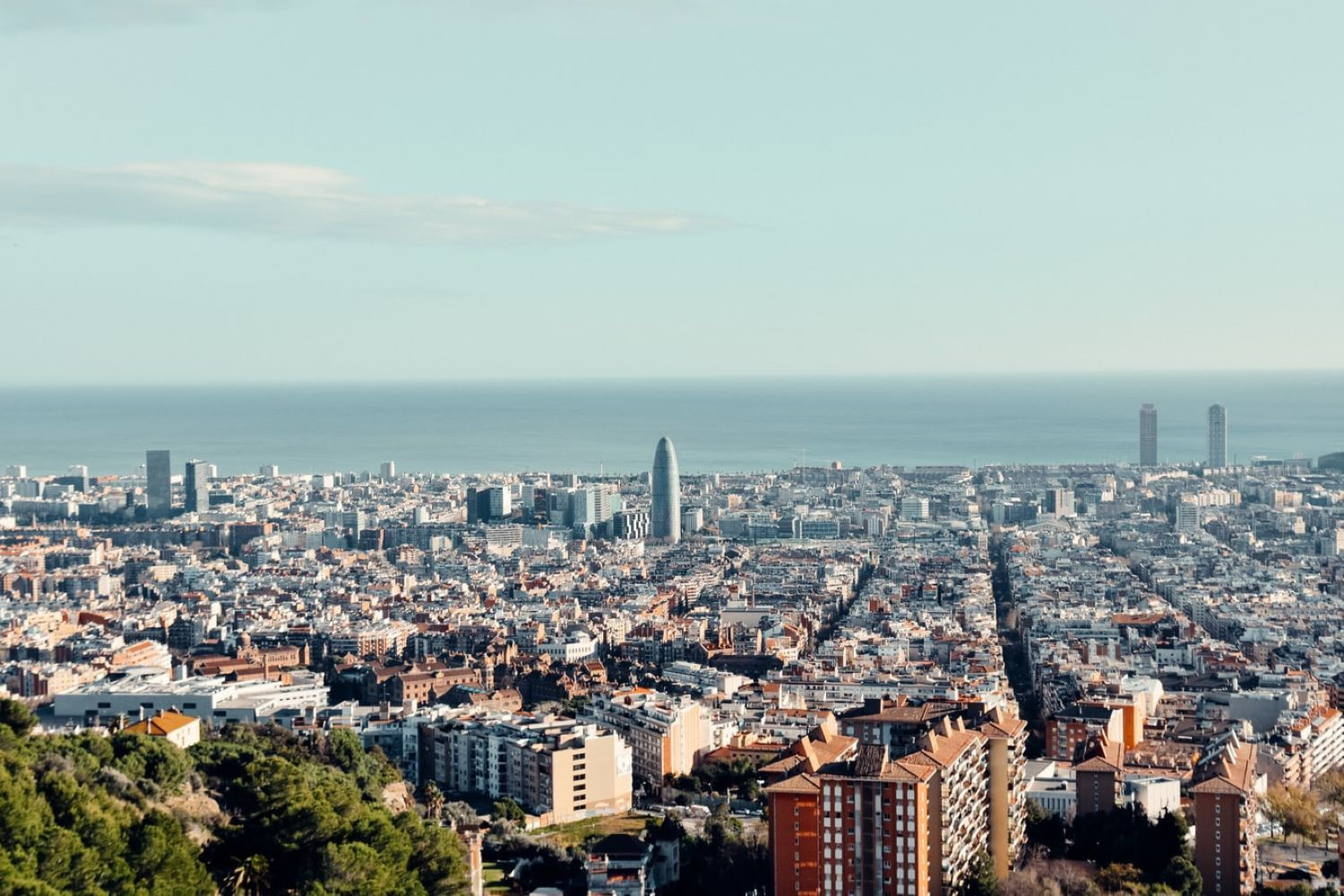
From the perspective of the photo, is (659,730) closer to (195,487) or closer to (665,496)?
(665,496)

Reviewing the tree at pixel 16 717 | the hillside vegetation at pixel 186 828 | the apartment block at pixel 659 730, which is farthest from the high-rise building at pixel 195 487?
the hillside vegetation at pixel 186 828

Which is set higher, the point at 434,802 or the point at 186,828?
the point at 186,828

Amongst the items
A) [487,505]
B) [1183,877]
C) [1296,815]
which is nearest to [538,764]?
[1183,877]

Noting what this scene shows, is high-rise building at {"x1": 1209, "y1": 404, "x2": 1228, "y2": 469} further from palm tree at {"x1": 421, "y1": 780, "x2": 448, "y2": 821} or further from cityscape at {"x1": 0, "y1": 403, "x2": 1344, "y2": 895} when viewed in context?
palm tree at {"x1": 421, "y1": 780, "x2": 448, "y2": 821}

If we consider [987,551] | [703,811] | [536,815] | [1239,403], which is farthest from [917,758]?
[1239,403]

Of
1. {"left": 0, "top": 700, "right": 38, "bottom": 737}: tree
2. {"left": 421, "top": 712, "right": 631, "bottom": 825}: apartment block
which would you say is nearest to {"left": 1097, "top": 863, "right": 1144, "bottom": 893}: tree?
{"left": 421, "top": 712, "right": 631, "bottom": 825}: apartment block
